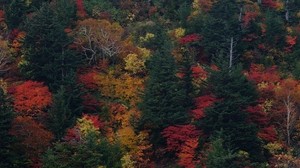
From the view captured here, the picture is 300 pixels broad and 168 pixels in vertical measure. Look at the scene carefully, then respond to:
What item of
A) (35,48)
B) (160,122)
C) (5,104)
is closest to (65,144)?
(5,104)

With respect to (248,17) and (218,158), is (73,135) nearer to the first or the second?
(218,158)

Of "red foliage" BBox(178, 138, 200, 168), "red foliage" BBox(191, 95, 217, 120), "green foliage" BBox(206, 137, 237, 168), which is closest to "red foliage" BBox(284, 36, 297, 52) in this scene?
"red foliage" BBox(191, 95, 217, 120)

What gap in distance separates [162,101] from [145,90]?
239 centimetres

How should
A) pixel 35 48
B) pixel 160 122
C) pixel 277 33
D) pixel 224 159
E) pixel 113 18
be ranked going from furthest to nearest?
pixel 113 18
pixel 277 33
pixel 35 48
pixel 160 122
pixel 224 159

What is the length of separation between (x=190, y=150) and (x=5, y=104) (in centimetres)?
1626

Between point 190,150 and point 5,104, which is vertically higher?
point 5,104

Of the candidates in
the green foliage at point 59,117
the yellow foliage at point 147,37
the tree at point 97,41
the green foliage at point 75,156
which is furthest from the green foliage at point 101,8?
the green foliage at point 75,156

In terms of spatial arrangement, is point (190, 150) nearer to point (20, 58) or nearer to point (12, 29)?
point (20, 58)

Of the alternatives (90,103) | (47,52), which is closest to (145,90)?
(90,103)

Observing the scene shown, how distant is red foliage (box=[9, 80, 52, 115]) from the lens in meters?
48.7

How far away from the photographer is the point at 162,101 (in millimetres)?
49125

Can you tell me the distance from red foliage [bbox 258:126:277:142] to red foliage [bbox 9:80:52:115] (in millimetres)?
20014

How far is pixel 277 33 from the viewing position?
65188 millimetres

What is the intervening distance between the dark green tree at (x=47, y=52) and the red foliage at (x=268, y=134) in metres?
19.8
